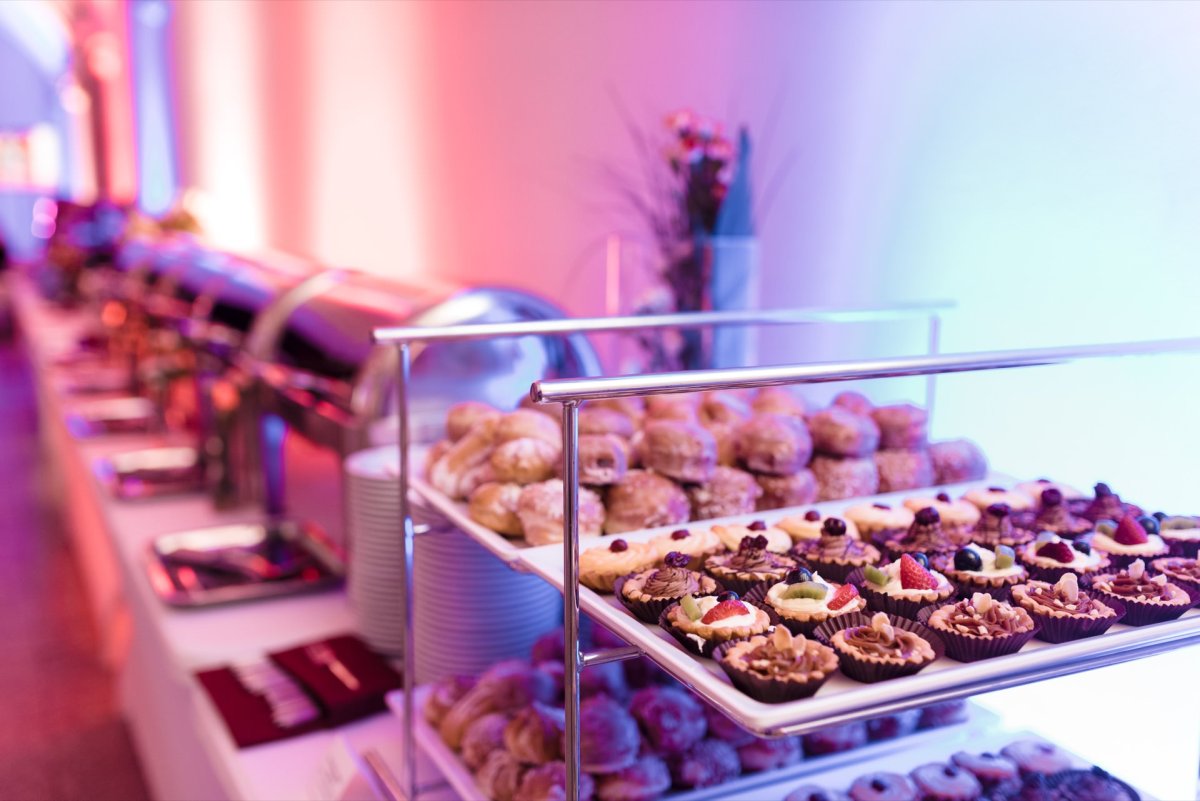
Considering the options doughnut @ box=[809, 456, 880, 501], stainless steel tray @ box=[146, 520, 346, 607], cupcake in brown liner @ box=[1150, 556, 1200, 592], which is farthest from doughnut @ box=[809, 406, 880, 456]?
stainless steel tray @ box=[146, 520, 346, 607]

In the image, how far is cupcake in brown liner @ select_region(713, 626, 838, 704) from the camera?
0.61 metres

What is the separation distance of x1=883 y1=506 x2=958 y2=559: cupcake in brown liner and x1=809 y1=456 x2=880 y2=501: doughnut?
194 mm

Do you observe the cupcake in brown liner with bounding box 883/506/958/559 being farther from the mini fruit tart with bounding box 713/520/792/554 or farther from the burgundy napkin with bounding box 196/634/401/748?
the burgundy napkin with bounding box 196/634/401/748

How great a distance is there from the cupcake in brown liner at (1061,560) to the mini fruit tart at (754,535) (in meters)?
0.19

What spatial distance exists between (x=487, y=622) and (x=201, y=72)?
5.25 meters

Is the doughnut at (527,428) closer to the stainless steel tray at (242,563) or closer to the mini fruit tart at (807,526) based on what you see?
the mini fruit tart at (807,526)

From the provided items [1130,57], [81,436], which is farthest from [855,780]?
[81,436]

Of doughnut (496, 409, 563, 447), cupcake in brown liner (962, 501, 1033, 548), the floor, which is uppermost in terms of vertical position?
doughnut (496, 409, 563, 447)

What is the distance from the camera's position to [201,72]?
562 cm

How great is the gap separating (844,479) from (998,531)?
0.70 feet

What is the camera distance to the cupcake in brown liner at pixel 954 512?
0.91 m

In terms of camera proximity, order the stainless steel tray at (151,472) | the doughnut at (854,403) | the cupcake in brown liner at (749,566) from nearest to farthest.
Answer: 1. the cupcake in brown liner at (749,566)
2. the doughnut at (854,403)
3. the stainless steel tray at (151,472)

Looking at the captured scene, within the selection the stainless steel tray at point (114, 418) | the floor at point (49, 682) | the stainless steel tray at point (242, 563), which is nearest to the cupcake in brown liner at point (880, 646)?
the stainless steel tray at point (242, 563)

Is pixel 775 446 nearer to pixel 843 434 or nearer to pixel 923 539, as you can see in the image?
pixel 843 434
